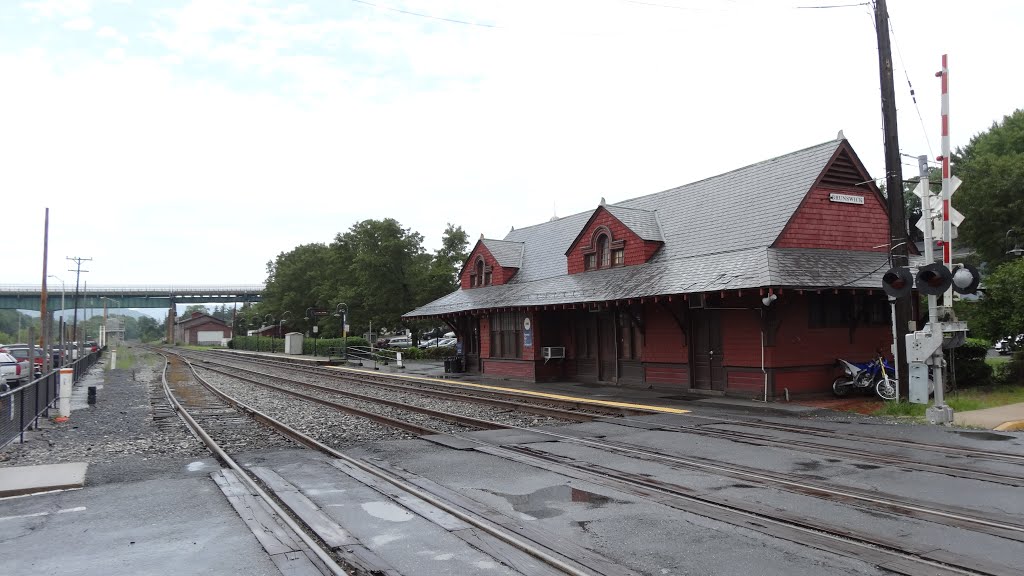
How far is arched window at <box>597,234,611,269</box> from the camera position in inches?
997

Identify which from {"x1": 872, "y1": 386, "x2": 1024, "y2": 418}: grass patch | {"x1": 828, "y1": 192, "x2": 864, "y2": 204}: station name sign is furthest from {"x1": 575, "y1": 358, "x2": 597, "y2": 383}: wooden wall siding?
{"x1": 872, "y1": 386, "x2": 1024, "y2": 418}: grass patch

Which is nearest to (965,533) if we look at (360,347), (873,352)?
(873,352)

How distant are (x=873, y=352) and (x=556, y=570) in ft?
55.5

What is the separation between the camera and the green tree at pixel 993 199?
37.3 m

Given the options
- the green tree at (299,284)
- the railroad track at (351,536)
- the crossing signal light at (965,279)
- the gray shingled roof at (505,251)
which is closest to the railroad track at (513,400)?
the railroad track at (351,536)

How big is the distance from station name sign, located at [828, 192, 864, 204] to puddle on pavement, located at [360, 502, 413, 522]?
17.0 meters

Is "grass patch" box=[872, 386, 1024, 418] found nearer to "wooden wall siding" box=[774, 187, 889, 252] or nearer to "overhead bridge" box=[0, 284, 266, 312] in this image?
"wooden wall siding" box=[774, 187, 889, 252]

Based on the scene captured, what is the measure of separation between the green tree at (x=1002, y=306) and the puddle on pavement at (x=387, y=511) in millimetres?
18189

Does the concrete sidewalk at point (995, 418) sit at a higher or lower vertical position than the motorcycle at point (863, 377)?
lower

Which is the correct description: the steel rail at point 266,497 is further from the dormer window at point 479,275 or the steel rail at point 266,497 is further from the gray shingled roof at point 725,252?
the dormer window at point 479,275

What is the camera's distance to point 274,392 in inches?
971

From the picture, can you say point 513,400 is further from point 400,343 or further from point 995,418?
point 400,343

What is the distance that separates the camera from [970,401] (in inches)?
577

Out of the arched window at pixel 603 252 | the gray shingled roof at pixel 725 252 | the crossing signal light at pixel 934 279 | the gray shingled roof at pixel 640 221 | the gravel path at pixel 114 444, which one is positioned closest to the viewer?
the gravel path at pixel 114 444
